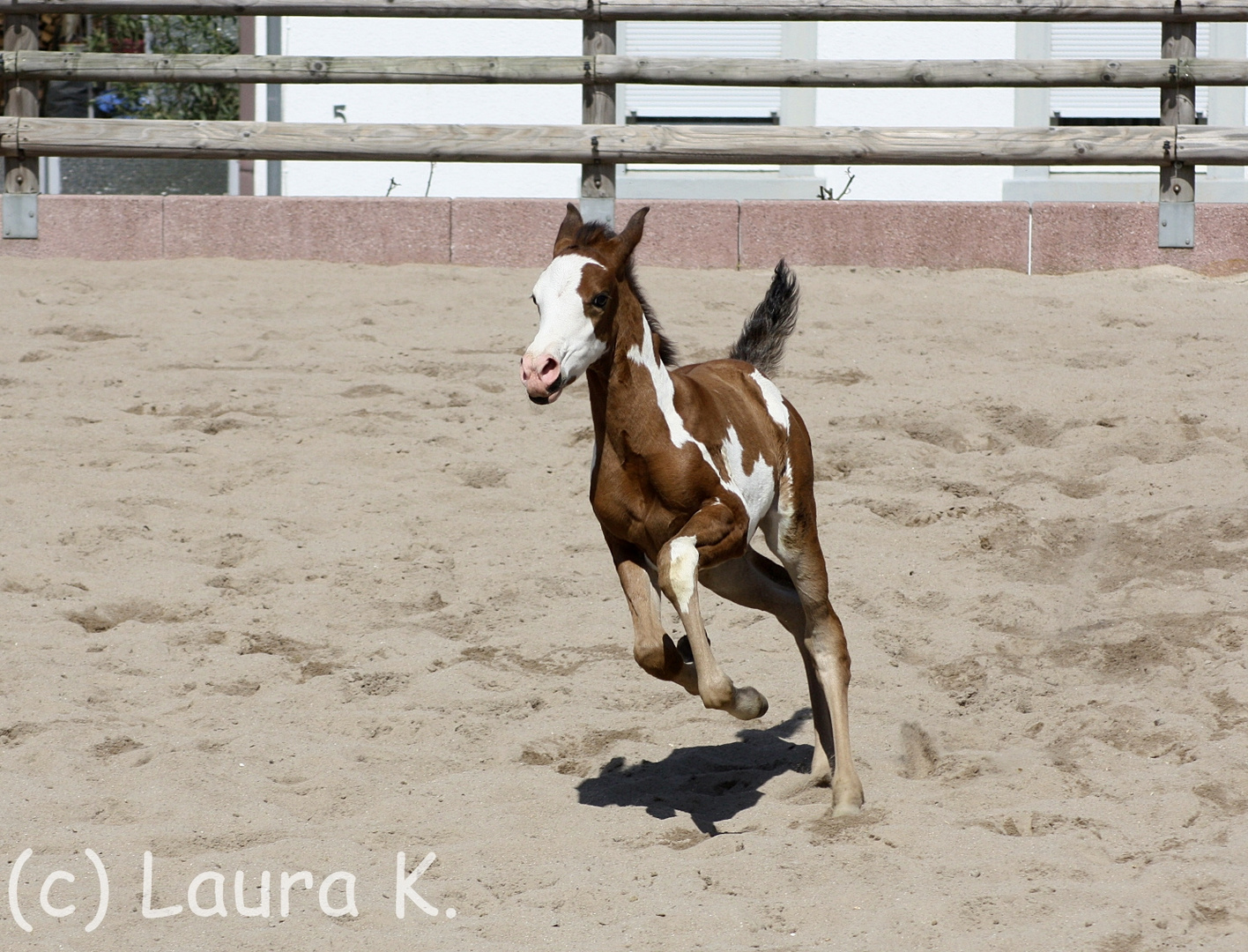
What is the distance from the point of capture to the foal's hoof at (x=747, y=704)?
153 inches

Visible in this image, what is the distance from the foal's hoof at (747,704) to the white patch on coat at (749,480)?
43cm

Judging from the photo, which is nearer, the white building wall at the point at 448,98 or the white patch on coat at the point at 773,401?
the white patch on coat at the point at 773,401

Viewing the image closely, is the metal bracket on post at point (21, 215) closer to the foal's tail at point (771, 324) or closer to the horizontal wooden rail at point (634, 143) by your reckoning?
the horizontal wooden rail at point (634, 143)

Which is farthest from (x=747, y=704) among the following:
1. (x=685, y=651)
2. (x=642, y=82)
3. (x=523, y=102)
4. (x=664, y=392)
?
(x=523, y=102)

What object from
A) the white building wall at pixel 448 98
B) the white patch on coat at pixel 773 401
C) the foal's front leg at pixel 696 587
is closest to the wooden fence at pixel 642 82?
the white building wall at pixel 448 98

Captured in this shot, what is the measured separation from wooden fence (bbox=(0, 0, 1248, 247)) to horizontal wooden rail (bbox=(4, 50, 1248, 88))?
0.01m

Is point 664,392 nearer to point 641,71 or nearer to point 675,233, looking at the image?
point 675,233

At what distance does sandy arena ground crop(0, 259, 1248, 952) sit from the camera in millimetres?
3533

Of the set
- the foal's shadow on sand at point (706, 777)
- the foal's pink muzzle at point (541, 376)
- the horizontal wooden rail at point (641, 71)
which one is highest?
the horizontal wooden rail at point (641, 71)

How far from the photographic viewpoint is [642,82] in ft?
30.3

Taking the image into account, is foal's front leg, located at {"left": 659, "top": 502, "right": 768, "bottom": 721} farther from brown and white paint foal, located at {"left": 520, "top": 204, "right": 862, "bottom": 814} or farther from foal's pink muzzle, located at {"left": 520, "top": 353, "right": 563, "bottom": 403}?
foal's pink muzzle, located at {"left": 520, "top": 353, "right": 563, "bottom": 403}

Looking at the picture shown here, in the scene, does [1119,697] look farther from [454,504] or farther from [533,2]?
[533,2]

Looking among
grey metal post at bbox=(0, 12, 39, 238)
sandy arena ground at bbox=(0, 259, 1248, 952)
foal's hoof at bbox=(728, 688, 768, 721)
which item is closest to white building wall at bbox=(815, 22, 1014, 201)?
sandy arena ground at bbox=(0, 259, 1248, 952)

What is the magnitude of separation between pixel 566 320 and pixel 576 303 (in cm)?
6
